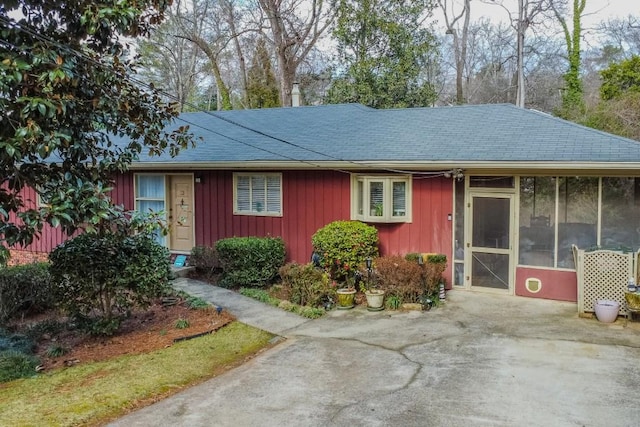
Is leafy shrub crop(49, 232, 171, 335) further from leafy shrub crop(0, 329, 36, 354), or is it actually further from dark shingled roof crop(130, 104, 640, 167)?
dark shingled roof crop(130, 104, 640, 167)

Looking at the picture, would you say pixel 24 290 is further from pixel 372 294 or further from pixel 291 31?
pixel 291 31

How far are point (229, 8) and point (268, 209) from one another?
18.2 metres

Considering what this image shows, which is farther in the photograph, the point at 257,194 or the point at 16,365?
the point at 257,194

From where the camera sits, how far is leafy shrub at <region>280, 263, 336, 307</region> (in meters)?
8.95

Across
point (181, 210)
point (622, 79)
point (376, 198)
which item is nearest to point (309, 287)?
point (376, 198)

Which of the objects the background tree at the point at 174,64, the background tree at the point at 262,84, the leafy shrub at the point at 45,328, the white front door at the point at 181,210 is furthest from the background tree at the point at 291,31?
the leafy shrub at the point at 45,328

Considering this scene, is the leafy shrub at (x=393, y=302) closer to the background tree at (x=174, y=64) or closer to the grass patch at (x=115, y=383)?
the grass patch at (x=115, y=383)

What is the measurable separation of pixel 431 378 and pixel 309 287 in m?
3.57

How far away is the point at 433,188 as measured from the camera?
9.89m

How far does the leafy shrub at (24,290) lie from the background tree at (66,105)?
→ 2293mm

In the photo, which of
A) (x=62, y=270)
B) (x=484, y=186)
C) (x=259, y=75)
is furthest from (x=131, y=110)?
(x=259, y=75)

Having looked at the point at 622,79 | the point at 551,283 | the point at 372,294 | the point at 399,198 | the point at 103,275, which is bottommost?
the point at 372,294

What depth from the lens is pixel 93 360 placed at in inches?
258

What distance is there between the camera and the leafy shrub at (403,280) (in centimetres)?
887
